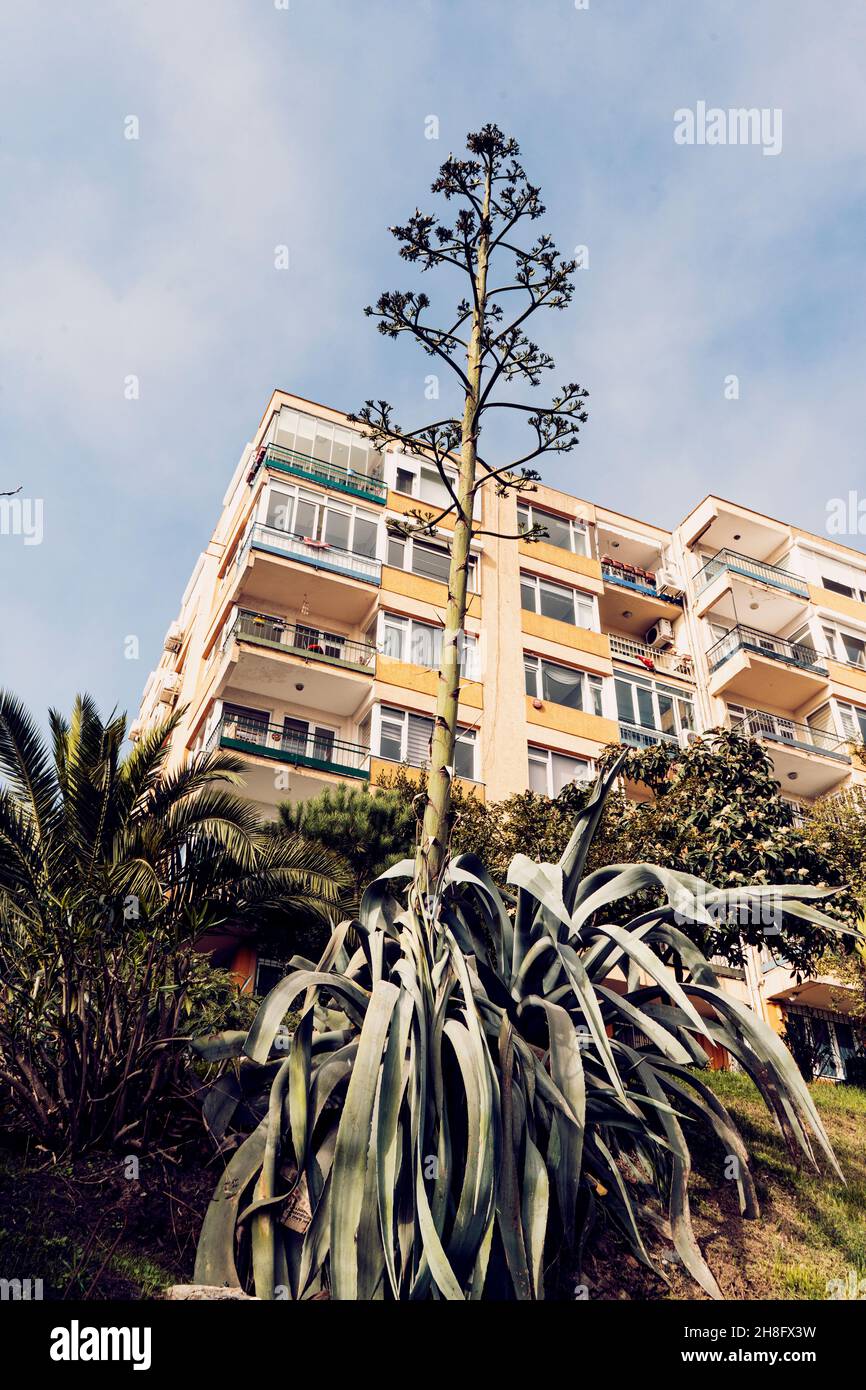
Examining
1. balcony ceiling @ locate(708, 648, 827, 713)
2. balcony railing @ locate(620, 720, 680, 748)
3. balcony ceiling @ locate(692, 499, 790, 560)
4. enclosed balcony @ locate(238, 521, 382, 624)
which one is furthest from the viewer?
balcony ceiling @ locate(692, 499, 790, 560)

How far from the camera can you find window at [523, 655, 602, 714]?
1064 inches

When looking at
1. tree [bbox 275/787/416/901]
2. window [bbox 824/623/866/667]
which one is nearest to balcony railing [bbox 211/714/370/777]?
tree [bbox 275/787/416/901]

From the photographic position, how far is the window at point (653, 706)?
28.8m

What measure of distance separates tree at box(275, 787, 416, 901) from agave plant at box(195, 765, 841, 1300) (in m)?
8.13

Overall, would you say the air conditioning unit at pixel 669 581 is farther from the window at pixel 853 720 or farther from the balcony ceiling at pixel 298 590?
the balcony ceiling at pixel 298 590

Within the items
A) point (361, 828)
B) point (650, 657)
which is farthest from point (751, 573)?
point (361, 828)

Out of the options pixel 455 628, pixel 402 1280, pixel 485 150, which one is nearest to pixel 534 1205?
pixel 402 1280

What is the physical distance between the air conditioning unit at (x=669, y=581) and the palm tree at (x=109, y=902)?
21771 millimetres

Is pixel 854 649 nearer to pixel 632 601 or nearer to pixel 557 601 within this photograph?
pixel 632 601

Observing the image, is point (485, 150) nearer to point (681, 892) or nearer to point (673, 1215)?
point (681, 892)

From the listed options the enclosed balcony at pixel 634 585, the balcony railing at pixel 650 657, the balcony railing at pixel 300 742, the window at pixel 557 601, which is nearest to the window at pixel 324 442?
the window at pixel 557 601

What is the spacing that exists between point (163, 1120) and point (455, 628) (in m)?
4.13

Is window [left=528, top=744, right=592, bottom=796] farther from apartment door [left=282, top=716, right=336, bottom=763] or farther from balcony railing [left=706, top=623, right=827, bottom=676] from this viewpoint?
balcony railing [left=706, top=623, right=827, bottom=676]
